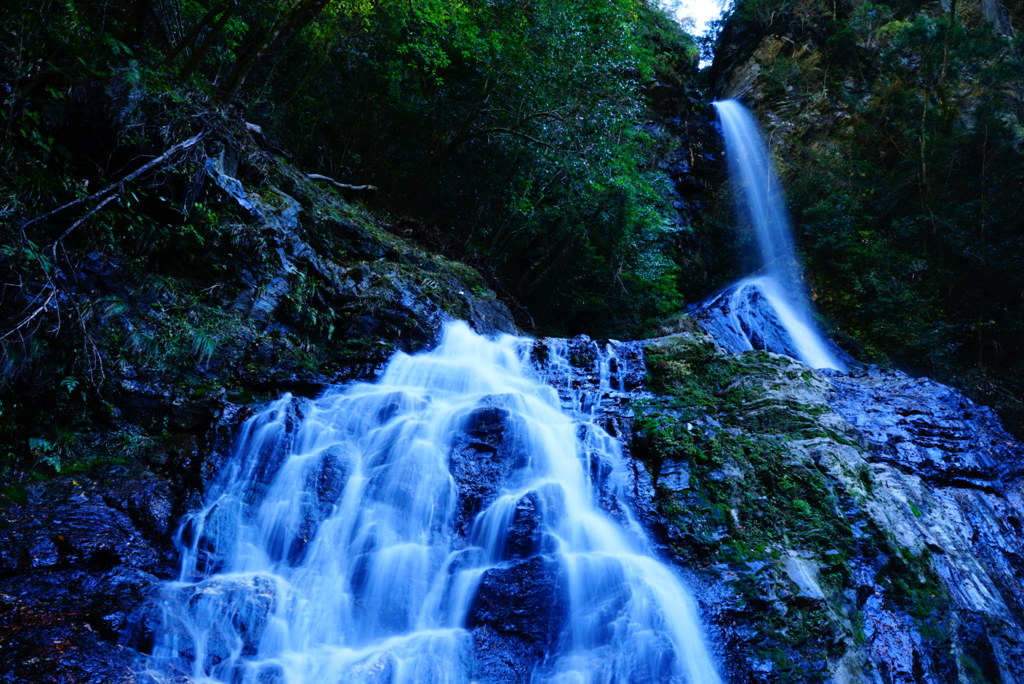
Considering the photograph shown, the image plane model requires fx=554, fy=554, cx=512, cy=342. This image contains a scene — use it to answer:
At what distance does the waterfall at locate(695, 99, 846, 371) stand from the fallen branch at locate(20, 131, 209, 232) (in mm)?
11396

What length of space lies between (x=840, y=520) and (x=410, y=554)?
14.5ft

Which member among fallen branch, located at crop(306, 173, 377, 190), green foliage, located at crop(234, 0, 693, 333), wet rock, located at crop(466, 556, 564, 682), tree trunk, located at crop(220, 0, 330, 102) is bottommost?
wet rock, located at crop(466, 556, 564, 682)

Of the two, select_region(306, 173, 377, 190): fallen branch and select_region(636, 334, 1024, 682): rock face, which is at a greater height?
select_region(306, 173, 377, 190): fallen branch

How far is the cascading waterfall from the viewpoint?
174 inches

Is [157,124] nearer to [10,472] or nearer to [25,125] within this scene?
[25,125]

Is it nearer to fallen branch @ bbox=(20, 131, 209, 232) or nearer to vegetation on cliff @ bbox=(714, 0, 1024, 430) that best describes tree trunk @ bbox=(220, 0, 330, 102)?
fallen branch @ bbox=(20, 131, 209, 232)

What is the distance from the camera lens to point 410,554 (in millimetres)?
5348

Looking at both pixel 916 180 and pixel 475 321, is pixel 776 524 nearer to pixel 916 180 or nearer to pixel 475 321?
pixel 475 321

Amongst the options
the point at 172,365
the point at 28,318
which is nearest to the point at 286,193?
the point at 172,365

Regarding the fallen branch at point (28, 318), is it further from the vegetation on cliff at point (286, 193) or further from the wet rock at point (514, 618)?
the wet rock at point (514, 618)

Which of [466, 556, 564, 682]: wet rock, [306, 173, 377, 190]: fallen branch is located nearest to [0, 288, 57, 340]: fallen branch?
[466, 556, 564, 682]: wet rock

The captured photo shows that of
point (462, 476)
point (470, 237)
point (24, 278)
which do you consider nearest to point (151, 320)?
point (24, 278)

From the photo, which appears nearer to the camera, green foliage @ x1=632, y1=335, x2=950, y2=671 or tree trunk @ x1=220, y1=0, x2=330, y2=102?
green foliage @ x1=632, y1=335, x2=950, y2=671

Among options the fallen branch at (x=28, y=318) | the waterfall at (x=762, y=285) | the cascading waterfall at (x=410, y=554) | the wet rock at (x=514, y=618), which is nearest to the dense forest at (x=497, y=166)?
the fallen branch at (x=28, y=318)
